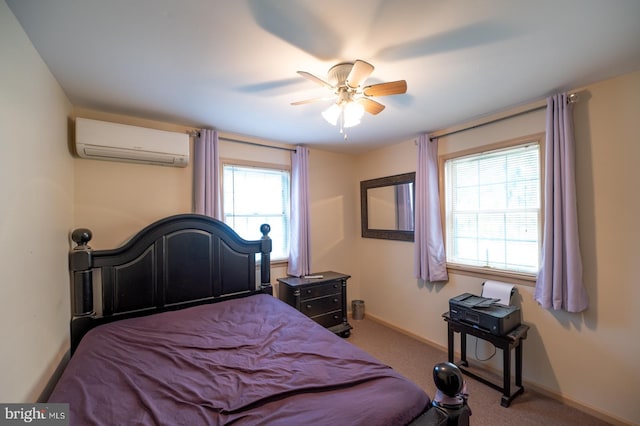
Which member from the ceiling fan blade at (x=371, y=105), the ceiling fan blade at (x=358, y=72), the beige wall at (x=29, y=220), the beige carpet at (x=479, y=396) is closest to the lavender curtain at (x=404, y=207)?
the beige carpet at (x=479, y=396)

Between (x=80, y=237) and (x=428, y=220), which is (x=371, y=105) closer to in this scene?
(x=428, y=220)

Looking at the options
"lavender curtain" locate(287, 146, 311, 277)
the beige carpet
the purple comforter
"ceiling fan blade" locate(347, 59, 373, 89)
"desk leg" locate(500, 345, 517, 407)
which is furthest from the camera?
"lavender curtain" locate(287, 146, 311, 277)

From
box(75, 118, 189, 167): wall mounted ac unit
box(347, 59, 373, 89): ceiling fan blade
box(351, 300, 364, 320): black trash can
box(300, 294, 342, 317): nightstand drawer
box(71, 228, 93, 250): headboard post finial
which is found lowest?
box(351, 300, 364, 320): black trash can

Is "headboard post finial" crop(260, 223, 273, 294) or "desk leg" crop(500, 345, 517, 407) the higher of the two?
"headboard post finial" crop(260, 223, 273, 294)

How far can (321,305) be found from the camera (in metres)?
3.20

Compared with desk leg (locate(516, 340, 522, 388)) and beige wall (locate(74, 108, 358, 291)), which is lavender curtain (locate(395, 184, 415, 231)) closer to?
beige wall (locate(74, 108, 358, 291))

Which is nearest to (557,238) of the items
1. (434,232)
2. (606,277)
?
(606,277)

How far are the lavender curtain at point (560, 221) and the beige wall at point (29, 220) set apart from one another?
131 inches

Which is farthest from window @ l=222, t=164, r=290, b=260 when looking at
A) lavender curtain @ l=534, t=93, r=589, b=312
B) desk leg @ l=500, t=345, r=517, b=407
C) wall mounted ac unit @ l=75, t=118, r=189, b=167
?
lavender curtain @ l=534, t=93, r=589, b=312

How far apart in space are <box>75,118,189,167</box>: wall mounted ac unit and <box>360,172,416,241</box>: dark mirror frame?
2433mm

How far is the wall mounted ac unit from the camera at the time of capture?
2.15m

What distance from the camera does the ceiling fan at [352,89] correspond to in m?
1.52

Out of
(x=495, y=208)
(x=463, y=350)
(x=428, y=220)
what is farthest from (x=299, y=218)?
(x=463, y=350)

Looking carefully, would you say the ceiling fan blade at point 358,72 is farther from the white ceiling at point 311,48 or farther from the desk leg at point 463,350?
the desk leg at point 463,350
